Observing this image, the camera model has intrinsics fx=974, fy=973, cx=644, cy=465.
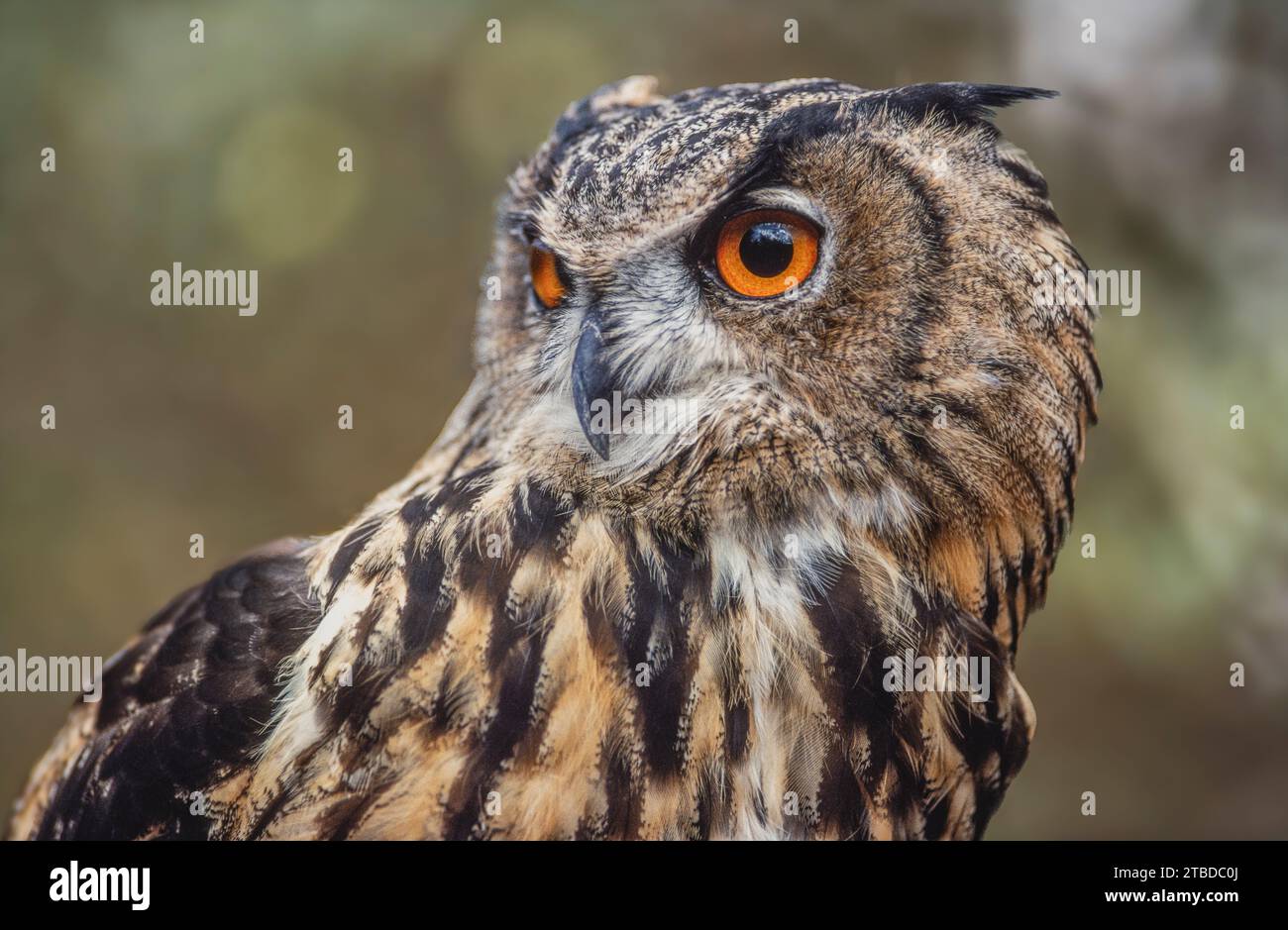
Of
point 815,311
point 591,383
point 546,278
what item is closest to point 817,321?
point 815,311

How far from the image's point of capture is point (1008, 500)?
1242mm

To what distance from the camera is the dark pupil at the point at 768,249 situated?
1.15 metres

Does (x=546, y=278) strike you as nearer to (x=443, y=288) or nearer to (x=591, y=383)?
(x=591, y=383)

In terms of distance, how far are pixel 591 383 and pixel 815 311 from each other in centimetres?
28

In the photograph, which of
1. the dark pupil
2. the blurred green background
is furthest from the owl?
the blurred green background

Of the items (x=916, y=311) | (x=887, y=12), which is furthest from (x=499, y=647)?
(x=887, y=12)

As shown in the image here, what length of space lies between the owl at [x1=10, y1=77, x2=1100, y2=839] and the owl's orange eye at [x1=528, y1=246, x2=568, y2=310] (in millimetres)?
37

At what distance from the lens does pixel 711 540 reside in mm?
1197

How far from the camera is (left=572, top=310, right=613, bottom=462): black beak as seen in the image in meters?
1.19

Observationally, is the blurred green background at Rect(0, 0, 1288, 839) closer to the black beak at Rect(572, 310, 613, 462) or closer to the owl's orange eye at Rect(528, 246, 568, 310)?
→ the owl's orange eye at Rect(528, 246, 568, 310)

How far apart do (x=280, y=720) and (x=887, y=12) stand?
6.72 ft

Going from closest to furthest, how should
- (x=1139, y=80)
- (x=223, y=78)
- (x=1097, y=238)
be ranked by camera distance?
1. (x=1139, y=80)
2. (x=1097, y=238)
3. (x=223, y=78)

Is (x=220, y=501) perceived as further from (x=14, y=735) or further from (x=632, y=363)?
(x=632, y=363)

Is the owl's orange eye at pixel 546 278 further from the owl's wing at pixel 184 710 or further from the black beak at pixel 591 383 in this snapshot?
the owl's wing at pixel 184 710
